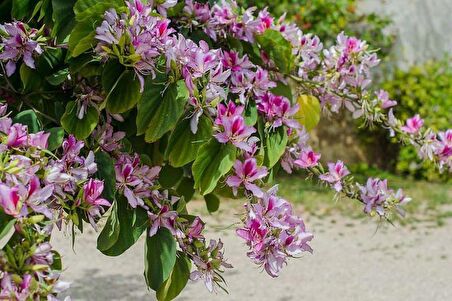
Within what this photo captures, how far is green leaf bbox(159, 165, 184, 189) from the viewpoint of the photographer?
237 cm

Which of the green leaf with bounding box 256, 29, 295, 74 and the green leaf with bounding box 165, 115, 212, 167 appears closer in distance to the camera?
the green leaf with bounding box 165, 115, 212, 167

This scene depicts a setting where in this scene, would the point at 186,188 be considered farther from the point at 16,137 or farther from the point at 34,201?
the point at 34,201

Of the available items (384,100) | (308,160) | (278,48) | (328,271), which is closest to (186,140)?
(308,160)

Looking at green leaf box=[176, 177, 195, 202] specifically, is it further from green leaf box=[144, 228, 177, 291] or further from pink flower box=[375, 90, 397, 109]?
green leaf box=[144, 228, 177, 291]

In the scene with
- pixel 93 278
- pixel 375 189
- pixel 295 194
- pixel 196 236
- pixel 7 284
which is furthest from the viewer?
pixel 295 194

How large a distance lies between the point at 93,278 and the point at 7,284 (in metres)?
3.98

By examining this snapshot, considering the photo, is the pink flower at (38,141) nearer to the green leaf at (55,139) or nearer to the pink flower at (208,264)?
the green leaf at (55,139)

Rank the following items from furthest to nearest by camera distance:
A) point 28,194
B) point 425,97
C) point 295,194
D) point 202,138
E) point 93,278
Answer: point 425,97 → point 295,194 → point 93,278 → point 202,138 → point 28,194

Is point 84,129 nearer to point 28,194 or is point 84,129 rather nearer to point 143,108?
point 143,108

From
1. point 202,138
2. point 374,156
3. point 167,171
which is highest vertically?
point 202,138

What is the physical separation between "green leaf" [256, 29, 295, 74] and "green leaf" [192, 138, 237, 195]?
62 centimetres

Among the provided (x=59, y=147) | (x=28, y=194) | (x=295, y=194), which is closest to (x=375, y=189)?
Answer: (x=59, y=147)

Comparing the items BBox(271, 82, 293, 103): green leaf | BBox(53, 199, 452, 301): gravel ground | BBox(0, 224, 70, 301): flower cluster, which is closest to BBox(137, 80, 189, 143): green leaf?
BBox(0, 224, 70, 301): flower cluster

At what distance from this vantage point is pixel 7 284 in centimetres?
123
